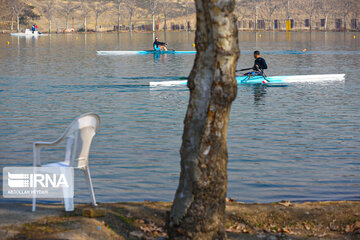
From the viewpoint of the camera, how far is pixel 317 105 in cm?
2245

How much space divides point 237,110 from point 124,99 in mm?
5421

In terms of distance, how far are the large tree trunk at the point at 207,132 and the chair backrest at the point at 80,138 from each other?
4.73 feet

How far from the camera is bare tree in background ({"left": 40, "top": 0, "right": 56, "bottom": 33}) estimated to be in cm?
17143

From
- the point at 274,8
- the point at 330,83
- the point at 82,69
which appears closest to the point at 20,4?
the point at 274,8

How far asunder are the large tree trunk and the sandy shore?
31.0 inches

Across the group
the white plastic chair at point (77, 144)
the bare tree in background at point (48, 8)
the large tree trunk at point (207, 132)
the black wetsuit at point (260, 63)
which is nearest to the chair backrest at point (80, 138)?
the white plastic chair at point (77, 144)

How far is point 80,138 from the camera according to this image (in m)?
7.47

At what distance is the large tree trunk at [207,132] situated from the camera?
6684mm

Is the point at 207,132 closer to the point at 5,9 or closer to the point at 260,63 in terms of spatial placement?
the point at 260,63

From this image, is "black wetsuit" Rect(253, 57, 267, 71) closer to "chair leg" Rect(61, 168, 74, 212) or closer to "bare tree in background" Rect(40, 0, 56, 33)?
"chair leg" Rect(61, 168, 74, 212)

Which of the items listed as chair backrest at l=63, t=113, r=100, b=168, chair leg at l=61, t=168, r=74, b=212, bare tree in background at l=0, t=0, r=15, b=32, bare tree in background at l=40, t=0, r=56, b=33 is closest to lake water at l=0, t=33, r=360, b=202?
chair leg at l=61, t=168, r=74, b=212

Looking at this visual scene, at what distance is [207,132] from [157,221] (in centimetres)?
181

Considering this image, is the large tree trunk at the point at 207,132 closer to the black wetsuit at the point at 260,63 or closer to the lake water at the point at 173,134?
the lake water at the point at 173,134

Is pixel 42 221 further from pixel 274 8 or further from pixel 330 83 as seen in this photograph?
pixel 274 8
